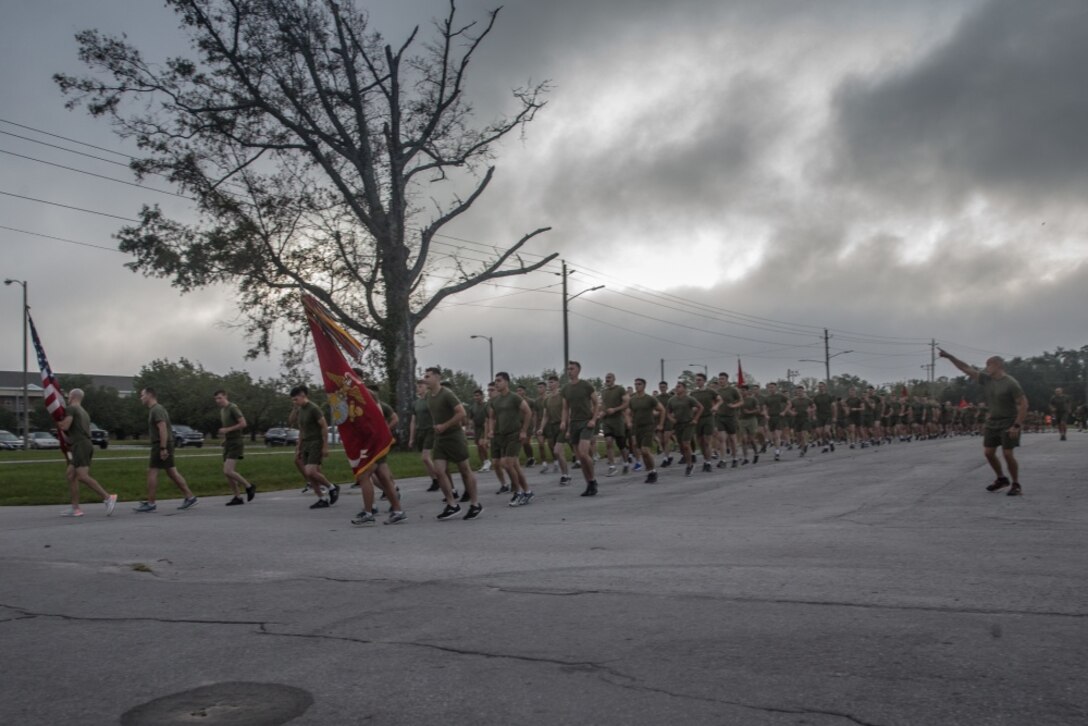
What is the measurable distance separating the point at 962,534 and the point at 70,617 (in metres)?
6.93

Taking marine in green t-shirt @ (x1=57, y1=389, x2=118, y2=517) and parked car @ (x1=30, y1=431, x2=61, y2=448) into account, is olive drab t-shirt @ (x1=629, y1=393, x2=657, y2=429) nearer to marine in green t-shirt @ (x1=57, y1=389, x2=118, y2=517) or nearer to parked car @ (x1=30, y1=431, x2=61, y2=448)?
marine in green t-shirt @ (x1=57, y1=389, x2=118, y2=517)

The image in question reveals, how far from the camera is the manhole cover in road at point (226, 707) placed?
147 inches

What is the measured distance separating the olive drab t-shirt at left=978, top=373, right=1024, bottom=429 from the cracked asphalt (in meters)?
2.02

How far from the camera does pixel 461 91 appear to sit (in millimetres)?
32344

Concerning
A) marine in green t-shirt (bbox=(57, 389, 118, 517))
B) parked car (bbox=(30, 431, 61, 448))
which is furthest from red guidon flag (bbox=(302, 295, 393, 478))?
parked car (bbox=(30, 431, 61, 448))

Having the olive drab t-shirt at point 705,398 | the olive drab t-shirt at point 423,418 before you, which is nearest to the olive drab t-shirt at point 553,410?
the olive drab t-shirt at point 705,398

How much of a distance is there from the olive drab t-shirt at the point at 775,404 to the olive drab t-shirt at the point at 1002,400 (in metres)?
13.1

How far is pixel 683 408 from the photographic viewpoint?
1977cm

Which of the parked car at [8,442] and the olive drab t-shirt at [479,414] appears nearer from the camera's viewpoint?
the olive drab t-shirt at [479,414]

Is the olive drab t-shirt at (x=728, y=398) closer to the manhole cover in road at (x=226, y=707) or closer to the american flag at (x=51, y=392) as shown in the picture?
the american flag at (x=51, y=392)

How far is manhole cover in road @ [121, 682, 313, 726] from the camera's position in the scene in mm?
3732

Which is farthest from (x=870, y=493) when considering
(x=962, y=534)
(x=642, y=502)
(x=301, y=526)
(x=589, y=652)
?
(x=589, y=652)

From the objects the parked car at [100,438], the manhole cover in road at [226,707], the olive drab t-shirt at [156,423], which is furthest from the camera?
the parked car at [100,438]

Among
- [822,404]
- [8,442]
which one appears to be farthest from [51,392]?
[8,442]
